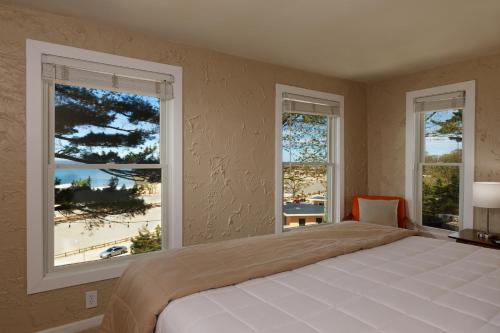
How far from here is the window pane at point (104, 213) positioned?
2520mm

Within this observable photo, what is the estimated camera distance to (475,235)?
302cm

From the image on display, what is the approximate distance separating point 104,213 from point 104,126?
29.1 inches

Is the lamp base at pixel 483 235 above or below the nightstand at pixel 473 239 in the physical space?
above

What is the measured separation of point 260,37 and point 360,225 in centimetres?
182

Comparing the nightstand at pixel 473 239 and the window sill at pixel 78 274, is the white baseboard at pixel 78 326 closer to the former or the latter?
the window sill at pixel 78 274

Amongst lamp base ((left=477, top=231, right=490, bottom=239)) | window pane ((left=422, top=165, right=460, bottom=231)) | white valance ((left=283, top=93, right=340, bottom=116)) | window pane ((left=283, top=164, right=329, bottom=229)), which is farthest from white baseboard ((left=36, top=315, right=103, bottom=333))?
window pane ((left=422, top=165, right=460, bottom=231))

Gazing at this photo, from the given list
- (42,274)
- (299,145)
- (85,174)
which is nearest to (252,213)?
(299,145)

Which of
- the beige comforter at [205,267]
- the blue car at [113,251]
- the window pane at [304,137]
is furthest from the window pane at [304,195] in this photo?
the blue car at [113,251]

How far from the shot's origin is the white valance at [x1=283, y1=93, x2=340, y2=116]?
3637mm

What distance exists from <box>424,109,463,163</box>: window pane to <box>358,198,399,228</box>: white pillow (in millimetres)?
713

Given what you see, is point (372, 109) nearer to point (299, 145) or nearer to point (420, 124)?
point (420, 124)

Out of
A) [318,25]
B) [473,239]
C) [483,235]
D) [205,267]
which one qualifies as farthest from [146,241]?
[483,235]

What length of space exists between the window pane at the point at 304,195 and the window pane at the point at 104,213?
155 cm

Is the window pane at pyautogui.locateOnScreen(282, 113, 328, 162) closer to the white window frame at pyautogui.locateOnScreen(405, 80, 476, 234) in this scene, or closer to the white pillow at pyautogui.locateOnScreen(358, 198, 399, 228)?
the white pillow at pyautogui.locateOnScreen(358, 198, 399, 228)
